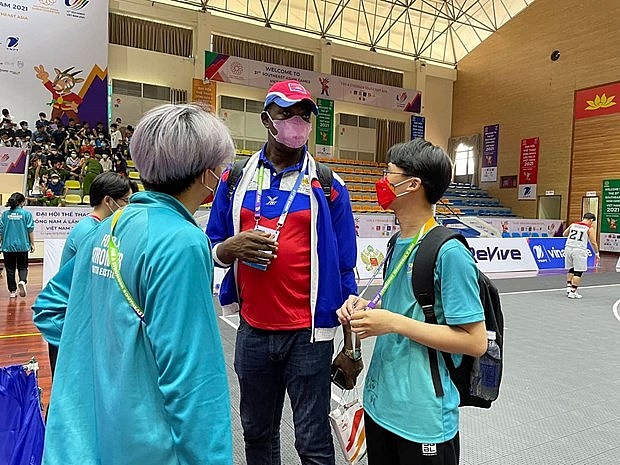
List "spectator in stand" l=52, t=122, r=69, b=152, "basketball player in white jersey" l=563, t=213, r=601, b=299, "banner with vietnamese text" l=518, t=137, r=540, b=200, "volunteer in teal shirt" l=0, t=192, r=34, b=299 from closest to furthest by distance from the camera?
"volunteer in teal shirt" l=0, t=192, r=34, b=299 → "basketball player in white jersey" l=563, t=213, r=601, b=299 → "spectator in stand" l=52, t=122, r=69, b=152 → "banner with vietnamese text" l=518, t=137, r=540, b=200

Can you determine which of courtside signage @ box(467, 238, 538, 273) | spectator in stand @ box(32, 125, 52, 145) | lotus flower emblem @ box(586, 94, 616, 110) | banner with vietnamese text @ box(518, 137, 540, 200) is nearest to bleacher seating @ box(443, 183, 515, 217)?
banner with vietnamese text @ box(518, 137, 540, 200)

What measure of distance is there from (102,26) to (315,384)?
48.4 feet

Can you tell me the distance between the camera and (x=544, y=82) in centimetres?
1864

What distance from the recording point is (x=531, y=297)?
299 inches

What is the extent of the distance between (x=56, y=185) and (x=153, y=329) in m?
13.1

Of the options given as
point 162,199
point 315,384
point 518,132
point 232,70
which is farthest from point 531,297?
point 518,132

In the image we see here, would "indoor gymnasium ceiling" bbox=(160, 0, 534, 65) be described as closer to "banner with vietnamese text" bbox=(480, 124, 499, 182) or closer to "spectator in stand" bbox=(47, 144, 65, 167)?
"banner with vietnamese text" bbox=(480, 124, 499, 182)

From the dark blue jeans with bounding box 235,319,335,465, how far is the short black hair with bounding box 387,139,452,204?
2.18 ft

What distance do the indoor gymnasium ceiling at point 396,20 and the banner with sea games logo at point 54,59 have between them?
5085 millimetres

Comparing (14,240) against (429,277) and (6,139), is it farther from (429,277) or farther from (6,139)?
(429,277)

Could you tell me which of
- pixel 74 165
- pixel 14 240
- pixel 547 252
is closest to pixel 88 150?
pixel 74 165

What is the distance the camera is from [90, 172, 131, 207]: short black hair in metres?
2.61

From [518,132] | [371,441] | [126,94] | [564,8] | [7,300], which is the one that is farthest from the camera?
[518,132]

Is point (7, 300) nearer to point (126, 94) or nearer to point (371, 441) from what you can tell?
point (371, 441)
